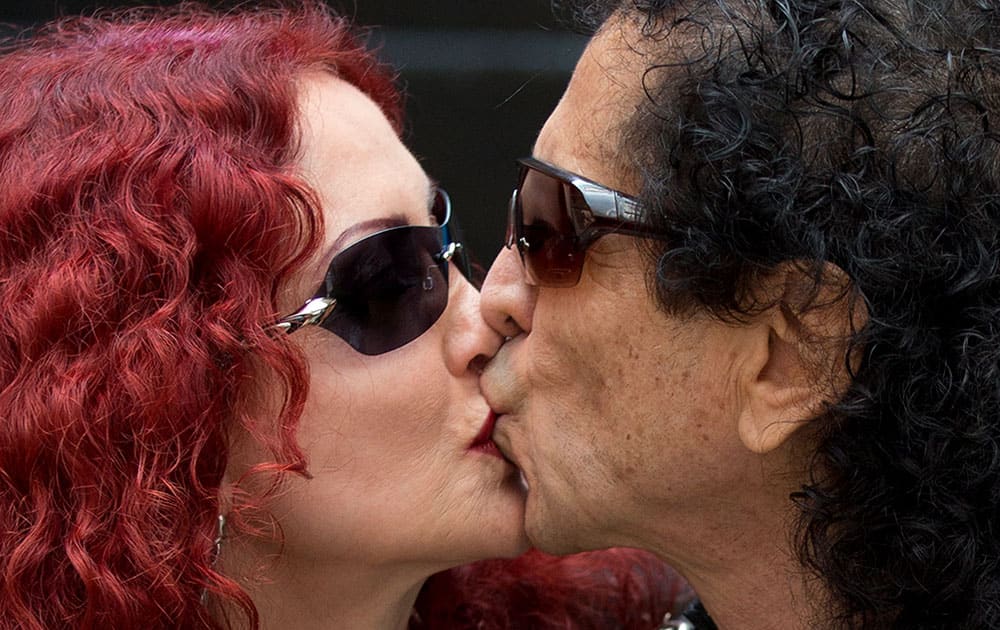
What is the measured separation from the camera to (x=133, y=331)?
1.83 metres

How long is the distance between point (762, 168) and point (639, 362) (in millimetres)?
367

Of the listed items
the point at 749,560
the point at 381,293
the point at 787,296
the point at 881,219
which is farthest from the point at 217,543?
the point at 881,219

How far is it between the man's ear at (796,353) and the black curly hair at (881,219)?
2 cm

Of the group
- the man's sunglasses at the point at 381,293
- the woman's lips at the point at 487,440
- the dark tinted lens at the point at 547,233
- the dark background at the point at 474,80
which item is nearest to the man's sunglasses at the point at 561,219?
the dark tinted lens at the point at 547,233

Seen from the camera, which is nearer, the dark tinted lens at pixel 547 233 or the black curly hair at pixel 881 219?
the black curly hair at pixel 881 219

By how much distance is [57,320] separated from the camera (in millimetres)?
1801

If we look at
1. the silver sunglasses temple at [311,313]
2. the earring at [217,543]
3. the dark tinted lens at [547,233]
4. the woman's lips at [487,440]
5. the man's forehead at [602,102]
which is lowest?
the earring at [217,543]

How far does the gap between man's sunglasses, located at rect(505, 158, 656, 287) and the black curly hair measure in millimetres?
67

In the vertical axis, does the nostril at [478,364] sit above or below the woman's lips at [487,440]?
above

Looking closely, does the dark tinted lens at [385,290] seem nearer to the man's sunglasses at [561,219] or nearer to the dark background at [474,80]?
the man's sunglasses at [561,219]

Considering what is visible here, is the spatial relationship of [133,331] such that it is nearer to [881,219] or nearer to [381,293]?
[381,293]

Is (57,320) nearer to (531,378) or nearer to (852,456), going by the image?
(531,378)

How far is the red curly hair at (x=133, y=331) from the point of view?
1.79m

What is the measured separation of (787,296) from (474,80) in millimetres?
1779
